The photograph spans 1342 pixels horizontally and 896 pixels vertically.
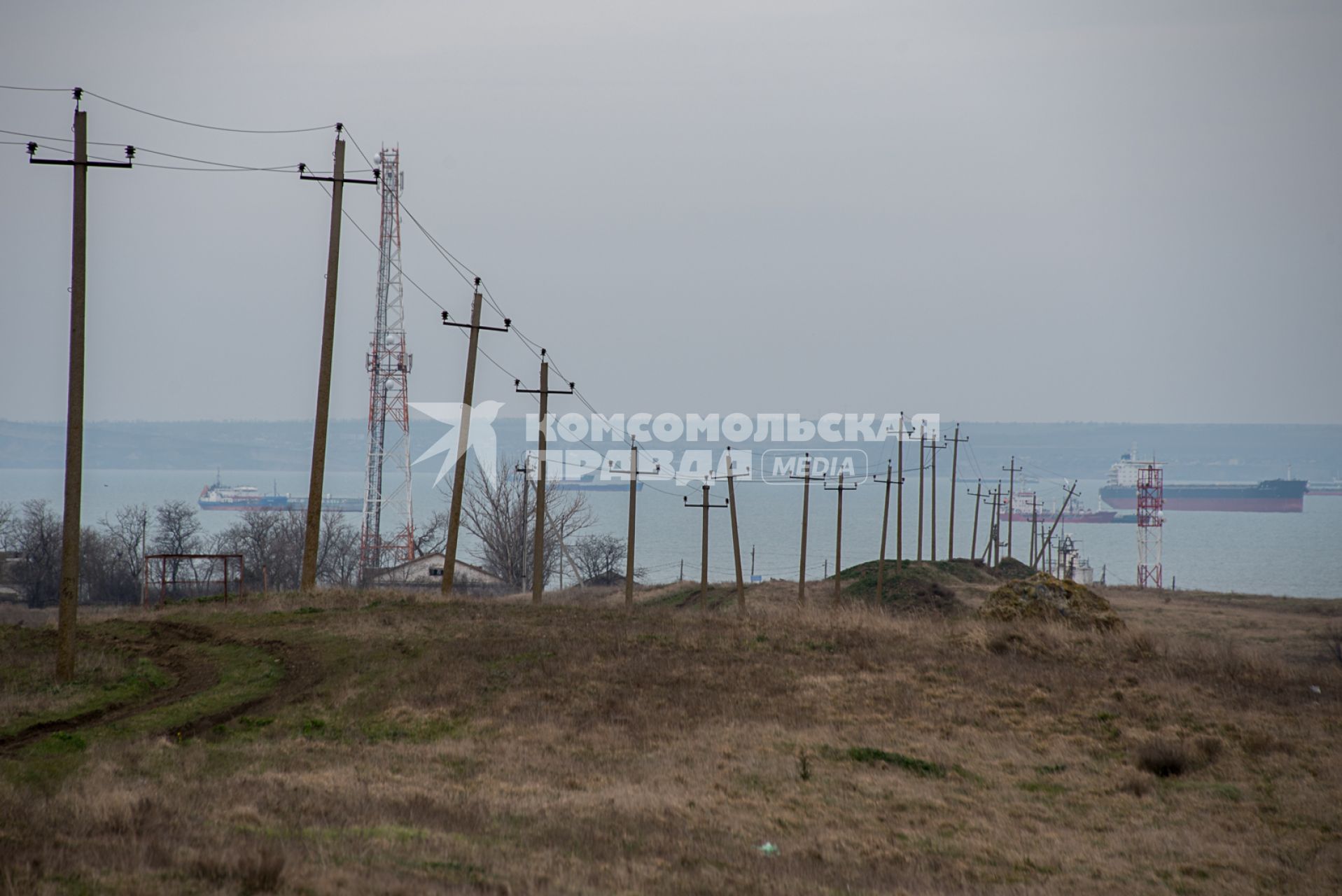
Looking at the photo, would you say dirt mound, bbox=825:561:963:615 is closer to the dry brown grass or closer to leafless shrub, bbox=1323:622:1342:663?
leafless shrub, bbox=1323:622:1342:663

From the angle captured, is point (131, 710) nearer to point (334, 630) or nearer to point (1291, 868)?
point (334, 630)

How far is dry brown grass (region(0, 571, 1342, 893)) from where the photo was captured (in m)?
8.56

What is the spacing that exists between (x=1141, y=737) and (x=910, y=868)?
765cm

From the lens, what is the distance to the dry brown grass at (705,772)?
8.56m

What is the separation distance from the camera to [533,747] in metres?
14.0

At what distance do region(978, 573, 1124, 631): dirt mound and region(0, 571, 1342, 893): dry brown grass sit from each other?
2929mm

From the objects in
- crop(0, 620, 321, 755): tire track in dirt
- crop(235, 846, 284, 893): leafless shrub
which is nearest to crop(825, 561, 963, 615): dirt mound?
crop(0, 620, 321, 755): tire track in dirt

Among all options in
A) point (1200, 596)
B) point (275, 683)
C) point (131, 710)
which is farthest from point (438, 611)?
point (1200, 596)

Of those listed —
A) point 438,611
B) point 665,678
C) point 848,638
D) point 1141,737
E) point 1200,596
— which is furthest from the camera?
point 1200,596

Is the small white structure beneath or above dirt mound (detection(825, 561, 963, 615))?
beneath

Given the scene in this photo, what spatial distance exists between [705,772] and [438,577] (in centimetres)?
6026

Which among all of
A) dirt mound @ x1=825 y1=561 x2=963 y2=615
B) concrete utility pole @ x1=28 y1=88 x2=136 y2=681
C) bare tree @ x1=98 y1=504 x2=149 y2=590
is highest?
concrete utility pole @ x1=28 y1=88 x2=136 y2=681

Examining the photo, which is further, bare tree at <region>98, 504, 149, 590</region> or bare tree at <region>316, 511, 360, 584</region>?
bare tree at <region>316, 511, 360, 584</region>

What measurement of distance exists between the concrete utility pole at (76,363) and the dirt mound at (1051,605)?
20462 millimetres
